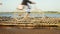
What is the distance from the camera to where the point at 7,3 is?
1388 millimetres

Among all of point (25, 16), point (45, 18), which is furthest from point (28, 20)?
point (45, 18)

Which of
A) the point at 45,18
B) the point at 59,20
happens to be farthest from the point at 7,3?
the point at 59,20

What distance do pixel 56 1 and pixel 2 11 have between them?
1.61 ft

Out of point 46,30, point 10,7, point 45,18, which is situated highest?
point 10,7

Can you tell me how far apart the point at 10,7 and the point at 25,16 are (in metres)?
0.16

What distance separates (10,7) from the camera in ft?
4.53

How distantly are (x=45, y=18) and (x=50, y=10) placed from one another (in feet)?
0.27

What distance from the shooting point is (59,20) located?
1297 millimetres

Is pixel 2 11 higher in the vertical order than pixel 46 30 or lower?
higher

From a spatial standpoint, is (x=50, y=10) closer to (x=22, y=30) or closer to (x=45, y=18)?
(x=45, y=18)

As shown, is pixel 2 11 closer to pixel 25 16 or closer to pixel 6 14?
pixel 6 14

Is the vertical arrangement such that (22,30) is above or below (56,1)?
below

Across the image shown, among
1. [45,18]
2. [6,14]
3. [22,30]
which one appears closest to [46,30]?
[45,18]

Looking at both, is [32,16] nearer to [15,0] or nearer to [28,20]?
[28,20]
